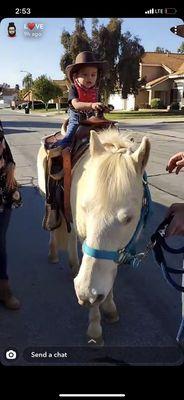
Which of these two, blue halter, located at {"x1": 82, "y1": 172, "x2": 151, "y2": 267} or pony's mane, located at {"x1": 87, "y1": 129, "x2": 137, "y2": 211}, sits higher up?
pony's mane, located at {"x1": 87, "y1": 129, "x2": 137, "y2": 211}

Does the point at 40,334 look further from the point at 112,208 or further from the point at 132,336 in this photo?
the point at 112,208

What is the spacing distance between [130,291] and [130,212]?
1.44 metres

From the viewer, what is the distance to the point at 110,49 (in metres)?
2.34

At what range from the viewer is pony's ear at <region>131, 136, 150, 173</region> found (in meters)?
1.70

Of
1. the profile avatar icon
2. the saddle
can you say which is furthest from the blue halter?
the profile avatar icon

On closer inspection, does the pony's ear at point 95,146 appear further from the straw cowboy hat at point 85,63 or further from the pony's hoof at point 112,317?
the pony's hoof at point 112,317

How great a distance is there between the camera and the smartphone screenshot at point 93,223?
1699 mm

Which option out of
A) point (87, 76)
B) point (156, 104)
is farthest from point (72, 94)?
point (156, 104)

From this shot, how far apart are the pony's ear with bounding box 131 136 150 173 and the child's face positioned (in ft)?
3.12

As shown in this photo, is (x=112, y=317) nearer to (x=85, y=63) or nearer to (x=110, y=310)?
(x=110, y=310)

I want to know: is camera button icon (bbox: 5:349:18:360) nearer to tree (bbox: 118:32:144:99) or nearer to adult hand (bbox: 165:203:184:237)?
adult hand (bbox: 165:203:184:237)

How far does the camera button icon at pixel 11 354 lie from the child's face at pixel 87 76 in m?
1.61

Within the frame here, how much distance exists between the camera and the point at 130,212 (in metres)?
1.75

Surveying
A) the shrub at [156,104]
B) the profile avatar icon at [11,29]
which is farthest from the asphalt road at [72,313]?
the shrub at [156,104]
